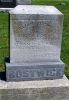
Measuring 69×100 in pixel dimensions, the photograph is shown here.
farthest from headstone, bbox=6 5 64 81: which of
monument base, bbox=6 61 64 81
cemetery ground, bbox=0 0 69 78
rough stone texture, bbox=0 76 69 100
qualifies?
cemetery ground, bbox=0 0 69 78

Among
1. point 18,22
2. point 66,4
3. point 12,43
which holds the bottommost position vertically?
point 66,4

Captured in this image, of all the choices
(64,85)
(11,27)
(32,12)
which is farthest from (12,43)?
(64,85)

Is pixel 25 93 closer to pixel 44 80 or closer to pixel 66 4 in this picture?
pixel 44 80

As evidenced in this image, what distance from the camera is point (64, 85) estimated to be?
6441mm

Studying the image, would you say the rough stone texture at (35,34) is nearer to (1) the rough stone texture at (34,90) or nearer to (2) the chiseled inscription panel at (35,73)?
(2) the chiseled inscription panel at (35,73)

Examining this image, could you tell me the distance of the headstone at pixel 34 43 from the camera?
6266 mm

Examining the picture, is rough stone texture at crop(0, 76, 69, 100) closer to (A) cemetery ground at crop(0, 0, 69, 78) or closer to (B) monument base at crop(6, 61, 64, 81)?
(B) monument base at crop(6, 61, 64, 81)

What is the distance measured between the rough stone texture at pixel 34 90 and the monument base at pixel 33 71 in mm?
122

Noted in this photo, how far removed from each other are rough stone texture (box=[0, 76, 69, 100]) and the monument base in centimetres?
12

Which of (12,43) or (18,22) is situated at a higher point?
(18,22)

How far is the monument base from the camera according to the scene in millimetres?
6465

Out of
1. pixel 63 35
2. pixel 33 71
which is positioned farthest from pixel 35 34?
pixel 63 35

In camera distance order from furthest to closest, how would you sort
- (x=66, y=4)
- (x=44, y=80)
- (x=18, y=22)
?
(x=66, y=4) → (x=44, y=80) → (x=18, y=22)

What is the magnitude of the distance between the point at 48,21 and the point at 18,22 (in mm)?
596
